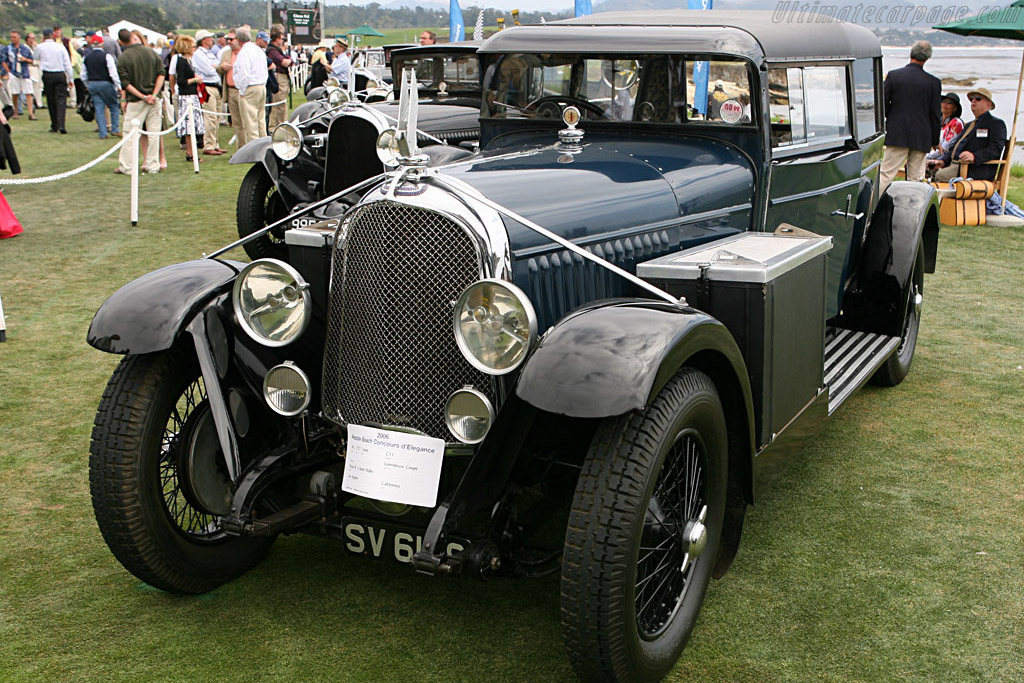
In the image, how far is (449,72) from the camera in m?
9.85

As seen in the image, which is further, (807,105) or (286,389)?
(807,105)

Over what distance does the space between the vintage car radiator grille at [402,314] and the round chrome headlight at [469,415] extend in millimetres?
106

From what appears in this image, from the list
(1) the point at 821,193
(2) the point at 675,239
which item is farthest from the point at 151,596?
(1) the point at 821,193

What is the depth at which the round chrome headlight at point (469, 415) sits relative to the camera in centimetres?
275

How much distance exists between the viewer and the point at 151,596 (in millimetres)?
3275

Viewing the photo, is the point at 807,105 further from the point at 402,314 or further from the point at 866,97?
the point at 402,314

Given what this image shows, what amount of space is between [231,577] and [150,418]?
2.28ft

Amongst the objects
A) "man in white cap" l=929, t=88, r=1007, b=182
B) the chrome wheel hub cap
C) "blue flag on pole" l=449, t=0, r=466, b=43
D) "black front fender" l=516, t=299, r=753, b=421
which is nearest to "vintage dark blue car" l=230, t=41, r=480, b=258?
"blue flag on pole" l=449, t=0, r=466, b=43

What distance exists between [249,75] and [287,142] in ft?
20.3

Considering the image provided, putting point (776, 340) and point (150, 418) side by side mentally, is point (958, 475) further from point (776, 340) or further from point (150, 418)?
point (150, 418)

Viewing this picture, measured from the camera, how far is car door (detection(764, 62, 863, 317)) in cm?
416

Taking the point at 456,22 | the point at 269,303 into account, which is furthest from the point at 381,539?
the point at 456,22

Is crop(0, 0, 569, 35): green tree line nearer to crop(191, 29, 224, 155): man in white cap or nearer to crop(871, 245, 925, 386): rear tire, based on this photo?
crop(191, 29, 224, 155): man in white cap

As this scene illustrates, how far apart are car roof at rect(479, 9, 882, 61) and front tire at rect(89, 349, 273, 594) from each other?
2.26 meters
